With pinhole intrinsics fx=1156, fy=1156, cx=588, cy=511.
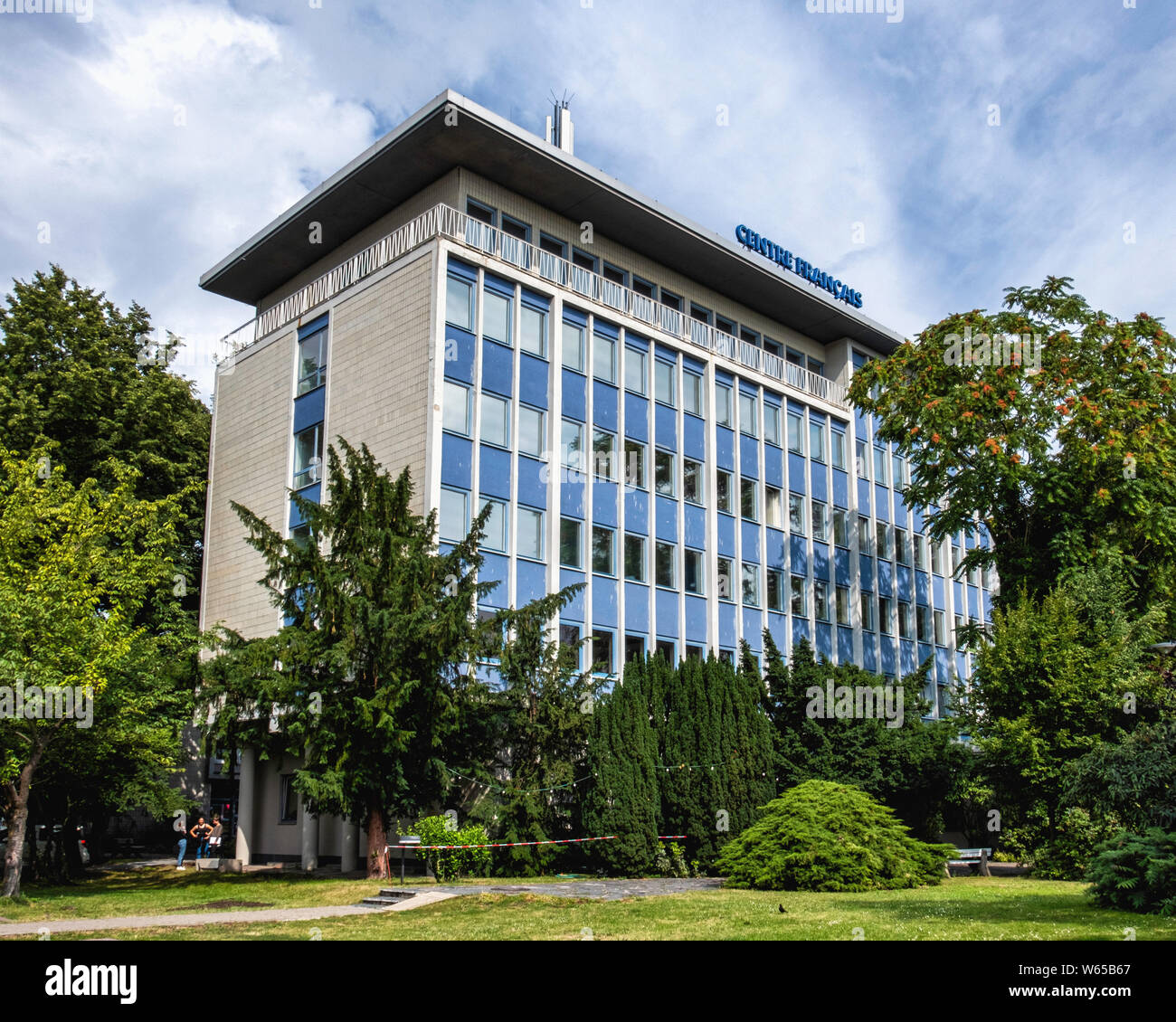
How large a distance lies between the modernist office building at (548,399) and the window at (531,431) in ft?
0.18

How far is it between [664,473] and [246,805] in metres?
15.3

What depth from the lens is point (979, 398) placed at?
32.0 metres

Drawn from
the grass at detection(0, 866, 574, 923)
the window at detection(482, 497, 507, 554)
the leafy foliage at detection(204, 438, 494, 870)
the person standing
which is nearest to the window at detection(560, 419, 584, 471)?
the window at detection(482, 497, 507, 554)

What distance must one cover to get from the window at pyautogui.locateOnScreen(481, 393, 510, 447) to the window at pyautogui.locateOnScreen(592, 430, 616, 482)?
10.5ft

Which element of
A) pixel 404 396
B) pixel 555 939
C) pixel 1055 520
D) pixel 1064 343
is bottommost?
pixel 555 939

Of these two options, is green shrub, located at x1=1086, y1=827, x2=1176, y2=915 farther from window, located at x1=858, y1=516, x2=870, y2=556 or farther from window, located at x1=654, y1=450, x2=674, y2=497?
window, located at x1=858, y1=516, x2=870, y2=556

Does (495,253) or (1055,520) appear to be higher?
(495,253)

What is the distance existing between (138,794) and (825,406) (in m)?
26.9

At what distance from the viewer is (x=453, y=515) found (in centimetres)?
2867

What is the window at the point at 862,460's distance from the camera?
44031 millimetres

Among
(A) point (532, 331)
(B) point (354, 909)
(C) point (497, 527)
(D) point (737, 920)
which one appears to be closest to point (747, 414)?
(A) point (532, 331)

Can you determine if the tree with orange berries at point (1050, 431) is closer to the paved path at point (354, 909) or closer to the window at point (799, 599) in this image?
the window at point (799, 599)
